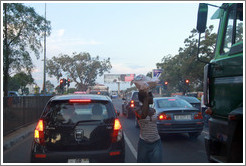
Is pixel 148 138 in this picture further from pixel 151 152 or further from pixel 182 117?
pixel 182 117

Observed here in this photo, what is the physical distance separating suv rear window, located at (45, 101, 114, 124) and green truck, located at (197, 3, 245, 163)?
5.92 ft

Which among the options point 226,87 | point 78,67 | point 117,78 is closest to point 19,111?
point 226,87

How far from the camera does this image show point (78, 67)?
164ft

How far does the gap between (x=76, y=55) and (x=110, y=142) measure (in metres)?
46.9

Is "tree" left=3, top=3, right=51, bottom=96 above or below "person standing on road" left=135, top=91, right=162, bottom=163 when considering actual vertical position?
above

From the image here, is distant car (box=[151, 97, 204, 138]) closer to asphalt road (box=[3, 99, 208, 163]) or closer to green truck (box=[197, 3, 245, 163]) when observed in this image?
asphalt road (box=[3, 99, 208, 163])

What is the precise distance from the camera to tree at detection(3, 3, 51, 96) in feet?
48.2

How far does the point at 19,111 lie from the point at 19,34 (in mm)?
5253

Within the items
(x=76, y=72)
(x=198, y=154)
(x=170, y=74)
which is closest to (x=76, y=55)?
(x=76, y=72)

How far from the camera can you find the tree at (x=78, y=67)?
49847 mm

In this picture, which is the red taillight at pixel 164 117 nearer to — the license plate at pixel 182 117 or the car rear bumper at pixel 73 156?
the license plate at pixel 182 117

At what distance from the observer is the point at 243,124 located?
3.18 m

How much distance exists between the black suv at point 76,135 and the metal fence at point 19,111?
247 inches

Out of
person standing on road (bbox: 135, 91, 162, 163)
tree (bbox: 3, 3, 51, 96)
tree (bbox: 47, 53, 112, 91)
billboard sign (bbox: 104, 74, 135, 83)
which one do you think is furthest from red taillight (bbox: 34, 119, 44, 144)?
billboard sign (bbox: 104, 74, 135, 83)
